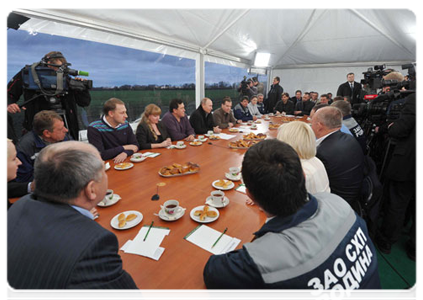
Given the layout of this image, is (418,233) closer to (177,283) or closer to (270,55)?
(177,283)

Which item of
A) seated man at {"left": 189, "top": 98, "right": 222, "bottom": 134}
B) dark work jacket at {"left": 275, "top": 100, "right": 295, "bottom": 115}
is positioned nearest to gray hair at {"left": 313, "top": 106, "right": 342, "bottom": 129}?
seated man at {"left": 189, "top": 98, "right": 222, "bottom": 134}

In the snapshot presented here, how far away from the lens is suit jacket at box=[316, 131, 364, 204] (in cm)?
191

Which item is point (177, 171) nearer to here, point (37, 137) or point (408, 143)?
point (37, 137)

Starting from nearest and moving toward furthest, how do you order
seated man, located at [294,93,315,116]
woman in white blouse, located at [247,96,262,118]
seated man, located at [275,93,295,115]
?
woman in white blouse, located at [247,96,262,118] → seated man, located at [294,93,315,116] → seated man, located at [275,93,295,115]

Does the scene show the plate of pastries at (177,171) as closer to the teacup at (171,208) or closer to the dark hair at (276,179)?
the teacup at (171,208)

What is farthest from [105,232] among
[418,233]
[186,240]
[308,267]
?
[418,233]

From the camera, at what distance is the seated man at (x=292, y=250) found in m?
0.72

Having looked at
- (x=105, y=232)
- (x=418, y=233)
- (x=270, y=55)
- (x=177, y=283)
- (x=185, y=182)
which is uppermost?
(x=270, y=55)

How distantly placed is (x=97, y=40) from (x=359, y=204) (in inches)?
174

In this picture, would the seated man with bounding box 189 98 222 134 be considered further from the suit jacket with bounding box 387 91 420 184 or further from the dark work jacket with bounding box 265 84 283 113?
the dark work jacket with bounding box 265 84 283 113

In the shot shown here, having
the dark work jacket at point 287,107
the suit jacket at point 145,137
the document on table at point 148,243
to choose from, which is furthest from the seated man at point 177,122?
the dark work jacket at point 287,107

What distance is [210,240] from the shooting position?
1241 mm

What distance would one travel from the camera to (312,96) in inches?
313

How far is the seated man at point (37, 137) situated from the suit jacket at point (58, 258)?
1572mm
